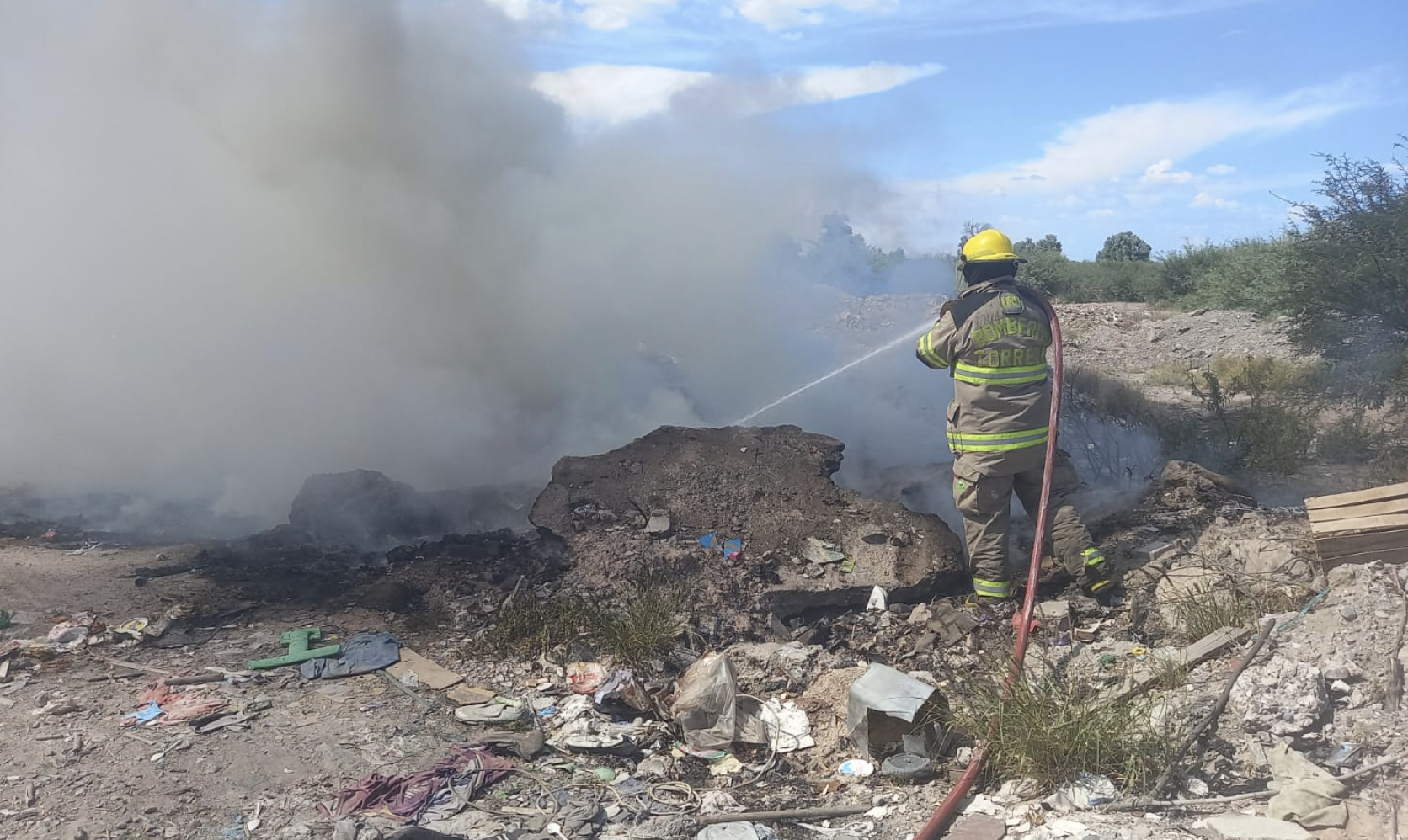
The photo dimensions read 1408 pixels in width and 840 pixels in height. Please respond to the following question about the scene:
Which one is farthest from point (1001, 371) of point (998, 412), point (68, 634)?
point (68, 634)

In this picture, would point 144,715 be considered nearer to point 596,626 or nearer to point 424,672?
point 424,672

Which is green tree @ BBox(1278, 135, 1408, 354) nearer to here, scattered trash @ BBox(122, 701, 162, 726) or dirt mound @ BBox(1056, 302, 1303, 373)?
dirt mound @ BBox(1056, 302, 1303, 373)

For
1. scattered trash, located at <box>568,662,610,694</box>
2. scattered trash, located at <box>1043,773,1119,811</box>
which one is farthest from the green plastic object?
scattered trash, located at <box>1043,773,1119,811</box>

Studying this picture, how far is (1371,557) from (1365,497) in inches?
10.6

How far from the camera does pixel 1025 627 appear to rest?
379cm

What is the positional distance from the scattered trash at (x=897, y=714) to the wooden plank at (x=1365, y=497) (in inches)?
80.5

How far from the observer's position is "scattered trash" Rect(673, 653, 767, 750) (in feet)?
12.1

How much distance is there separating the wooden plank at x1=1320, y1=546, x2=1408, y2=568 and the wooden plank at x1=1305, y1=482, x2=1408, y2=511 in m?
0.23

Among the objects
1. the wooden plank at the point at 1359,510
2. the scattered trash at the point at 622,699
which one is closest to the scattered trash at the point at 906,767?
the scattered trash at the point at 622,699

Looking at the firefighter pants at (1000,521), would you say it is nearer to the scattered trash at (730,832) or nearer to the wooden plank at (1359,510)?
the wooden plank at (1359,510)

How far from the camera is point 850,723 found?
3.58 meters

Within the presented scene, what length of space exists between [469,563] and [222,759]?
222 centimetres

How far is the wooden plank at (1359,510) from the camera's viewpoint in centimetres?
383

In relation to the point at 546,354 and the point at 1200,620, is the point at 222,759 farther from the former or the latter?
the point at 546,354
